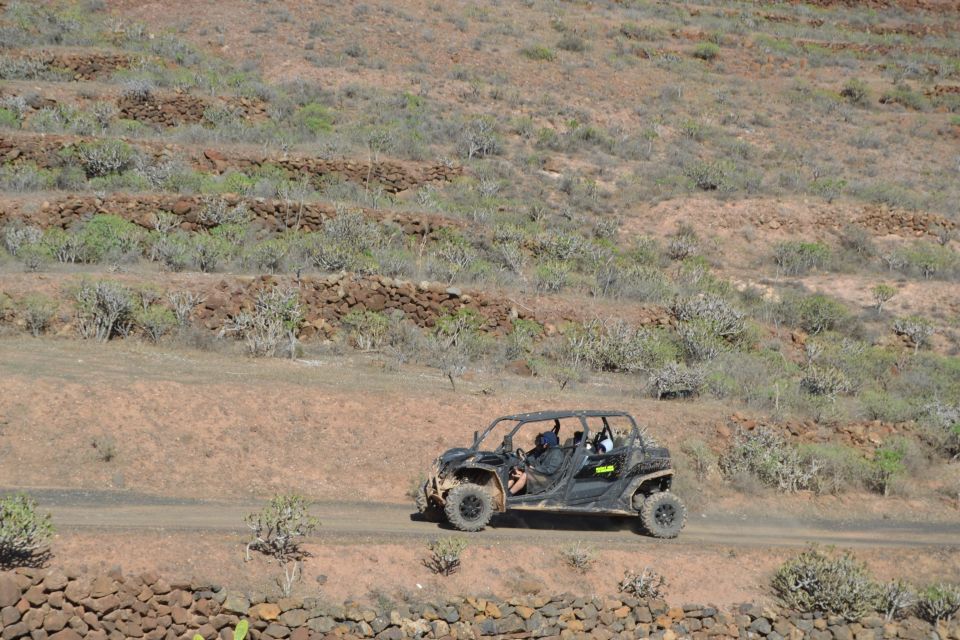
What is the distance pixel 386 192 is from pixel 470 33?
1908 cm

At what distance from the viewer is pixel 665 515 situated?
11.5m

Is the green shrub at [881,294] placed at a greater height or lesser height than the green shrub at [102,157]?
lesser

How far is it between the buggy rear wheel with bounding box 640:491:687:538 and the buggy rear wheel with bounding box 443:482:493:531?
83.9 inches

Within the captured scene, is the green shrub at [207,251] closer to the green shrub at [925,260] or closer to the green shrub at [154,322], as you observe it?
the green shrub at [154,322]

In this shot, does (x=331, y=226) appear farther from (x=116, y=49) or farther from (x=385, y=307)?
(x=116, y=49)

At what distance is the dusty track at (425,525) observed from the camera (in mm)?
10156

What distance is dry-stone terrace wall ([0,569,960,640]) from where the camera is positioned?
812 cm

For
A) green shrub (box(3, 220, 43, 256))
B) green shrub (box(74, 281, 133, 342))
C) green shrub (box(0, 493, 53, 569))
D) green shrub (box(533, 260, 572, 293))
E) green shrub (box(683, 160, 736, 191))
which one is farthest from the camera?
green shrub (box(683, 160, 736, 191))

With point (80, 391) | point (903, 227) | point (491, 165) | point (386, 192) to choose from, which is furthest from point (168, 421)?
point (903, 227)

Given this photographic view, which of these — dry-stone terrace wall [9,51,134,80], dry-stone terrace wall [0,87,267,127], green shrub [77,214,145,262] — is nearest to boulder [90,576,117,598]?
green shrub [77,214,145,262]

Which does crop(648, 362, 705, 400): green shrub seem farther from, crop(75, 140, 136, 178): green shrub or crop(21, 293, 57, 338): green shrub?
crop(75, 140, 136, 178): green shrub

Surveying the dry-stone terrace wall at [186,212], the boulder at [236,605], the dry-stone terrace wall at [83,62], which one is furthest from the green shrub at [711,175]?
the boulder at [236,605]

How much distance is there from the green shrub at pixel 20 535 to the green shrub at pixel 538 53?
38567mm

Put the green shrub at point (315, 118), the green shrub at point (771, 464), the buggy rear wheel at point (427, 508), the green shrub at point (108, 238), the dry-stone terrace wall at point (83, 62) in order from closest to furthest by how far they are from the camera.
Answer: the buggy rear wheel at point (427, 508)
the green shrub at point (771, 464)
the green shrub at point (108, 238)
the green shrub at point (315, 118)
the dry-stone terrace wall at point (83, 62)
